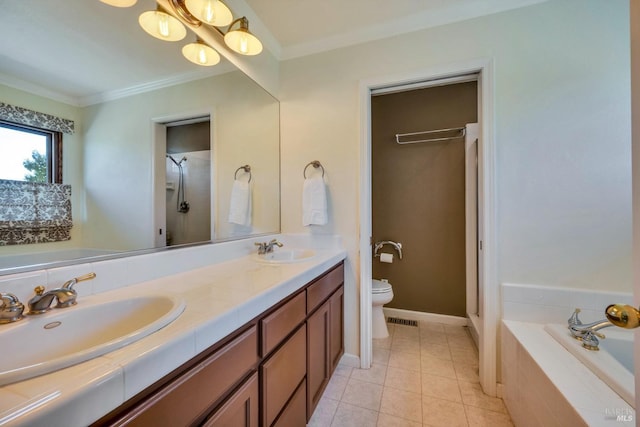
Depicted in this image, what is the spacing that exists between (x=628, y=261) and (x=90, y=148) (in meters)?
2.64

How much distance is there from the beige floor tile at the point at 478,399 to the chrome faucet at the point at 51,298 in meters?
1.96

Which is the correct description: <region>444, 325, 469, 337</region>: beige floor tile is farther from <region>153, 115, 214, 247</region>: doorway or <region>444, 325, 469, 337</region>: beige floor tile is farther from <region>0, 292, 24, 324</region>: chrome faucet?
<region>0, 292, 24, 324</region>: chrome faucet

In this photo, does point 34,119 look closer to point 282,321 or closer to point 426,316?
point 282,321

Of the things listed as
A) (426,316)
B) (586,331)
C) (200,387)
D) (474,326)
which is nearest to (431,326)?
(426,316)

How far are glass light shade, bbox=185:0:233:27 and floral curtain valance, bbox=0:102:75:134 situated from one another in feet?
2.67

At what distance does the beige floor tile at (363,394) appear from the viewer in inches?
57.8

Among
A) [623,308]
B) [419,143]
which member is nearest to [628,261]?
[623,308]

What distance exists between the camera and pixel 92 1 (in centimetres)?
94

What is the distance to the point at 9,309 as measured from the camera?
63 cm

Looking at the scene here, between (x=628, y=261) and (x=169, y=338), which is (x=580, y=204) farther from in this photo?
(x=169, y=338)

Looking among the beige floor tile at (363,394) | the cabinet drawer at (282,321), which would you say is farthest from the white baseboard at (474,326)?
the cabinet drawer at (282,321)

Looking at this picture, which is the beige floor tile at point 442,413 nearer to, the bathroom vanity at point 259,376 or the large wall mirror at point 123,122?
the bathroom vanity at point 259,376

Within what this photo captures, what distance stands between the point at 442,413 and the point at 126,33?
8.00ft

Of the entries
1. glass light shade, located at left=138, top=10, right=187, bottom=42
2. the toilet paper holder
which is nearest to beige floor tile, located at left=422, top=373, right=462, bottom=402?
the toilet paper holder
